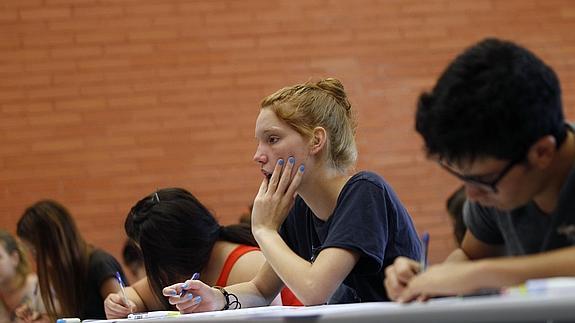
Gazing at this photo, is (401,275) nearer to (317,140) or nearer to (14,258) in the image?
(317,140)

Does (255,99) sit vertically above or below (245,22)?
below

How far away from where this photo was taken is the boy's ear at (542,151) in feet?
4.70

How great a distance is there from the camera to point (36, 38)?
5.14m

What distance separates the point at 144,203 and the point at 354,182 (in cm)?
75

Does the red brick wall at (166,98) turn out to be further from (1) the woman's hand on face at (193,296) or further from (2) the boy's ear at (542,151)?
(2) the boy's ear at (542,151)

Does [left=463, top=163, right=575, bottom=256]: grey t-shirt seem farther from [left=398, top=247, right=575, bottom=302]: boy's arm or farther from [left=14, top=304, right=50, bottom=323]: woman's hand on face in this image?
[left=14, top=304, right=50, bottom=323]: woman's hand on face

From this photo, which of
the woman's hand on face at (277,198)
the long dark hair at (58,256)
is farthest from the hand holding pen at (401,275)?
the long dark hair at (58,256)

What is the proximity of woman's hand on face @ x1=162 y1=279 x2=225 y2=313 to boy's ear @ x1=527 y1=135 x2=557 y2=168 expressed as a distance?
39.4 inches

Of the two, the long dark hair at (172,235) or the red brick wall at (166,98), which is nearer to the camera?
the long dark hair at (172,235)

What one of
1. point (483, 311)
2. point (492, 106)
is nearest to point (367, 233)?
point (492, 106)

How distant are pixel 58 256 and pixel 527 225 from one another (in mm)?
2222

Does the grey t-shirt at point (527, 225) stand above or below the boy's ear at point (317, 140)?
below

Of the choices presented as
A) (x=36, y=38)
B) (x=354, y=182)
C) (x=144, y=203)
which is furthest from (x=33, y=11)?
(x=354, y=182)

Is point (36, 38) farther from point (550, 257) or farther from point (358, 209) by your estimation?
point (550, 257)
